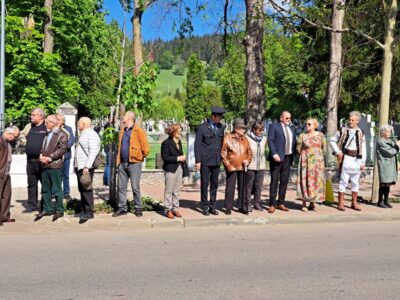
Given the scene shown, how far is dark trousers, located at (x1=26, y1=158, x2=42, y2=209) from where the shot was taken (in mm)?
9898

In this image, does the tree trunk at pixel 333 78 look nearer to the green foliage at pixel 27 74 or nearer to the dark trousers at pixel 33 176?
the dark trousers at pixel 33 176

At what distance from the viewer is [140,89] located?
971 cm

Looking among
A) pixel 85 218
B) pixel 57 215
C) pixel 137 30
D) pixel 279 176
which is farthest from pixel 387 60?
pixel 137 30

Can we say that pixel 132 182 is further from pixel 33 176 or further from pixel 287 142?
pixel 287 142

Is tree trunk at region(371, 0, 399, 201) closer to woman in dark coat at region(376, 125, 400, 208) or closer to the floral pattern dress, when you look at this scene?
woman in dark coat at region(376, 125, 400, 208)

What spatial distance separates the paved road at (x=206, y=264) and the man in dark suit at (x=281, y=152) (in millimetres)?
1420

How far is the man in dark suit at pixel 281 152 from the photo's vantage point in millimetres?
10203

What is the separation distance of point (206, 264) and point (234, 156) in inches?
138

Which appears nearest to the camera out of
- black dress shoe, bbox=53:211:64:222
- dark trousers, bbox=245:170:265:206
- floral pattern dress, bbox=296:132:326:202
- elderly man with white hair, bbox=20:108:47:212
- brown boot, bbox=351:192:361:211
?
black dress shoe, bbox=53:211:64:222

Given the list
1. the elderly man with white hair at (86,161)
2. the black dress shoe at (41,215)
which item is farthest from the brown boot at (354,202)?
the black dress shoe at (41,215)

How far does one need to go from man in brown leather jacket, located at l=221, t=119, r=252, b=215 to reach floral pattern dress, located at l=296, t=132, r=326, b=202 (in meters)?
A: 1.23

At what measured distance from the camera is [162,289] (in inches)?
213

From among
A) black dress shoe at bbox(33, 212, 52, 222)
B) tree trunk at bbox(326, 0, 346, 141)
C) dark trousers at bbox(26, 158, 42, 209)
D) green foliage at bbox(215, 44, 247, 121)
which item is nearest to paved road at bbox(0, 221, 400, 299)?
black dress shoe at bbox(33, 212, 52, 222)

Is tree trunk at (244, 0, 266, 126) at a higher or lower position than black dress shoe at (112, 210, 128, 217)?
higher
